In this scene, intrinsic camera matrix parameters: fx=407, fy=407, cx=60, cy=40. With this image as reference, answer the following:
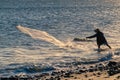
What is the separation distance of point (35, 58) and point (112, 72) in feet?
26.7

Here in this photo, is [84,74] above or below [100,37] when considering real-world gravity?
below

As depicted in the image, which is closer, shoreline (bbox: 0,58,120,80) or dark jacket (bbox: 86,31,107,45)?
shoreline (bbox: 0,58,120,80)

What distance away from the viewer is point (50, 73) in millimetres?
21125

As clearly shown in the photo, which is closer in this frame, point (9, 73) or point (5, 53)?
point (9, 73)

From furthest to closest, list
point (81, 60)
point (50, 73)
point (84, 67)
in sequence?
1. point (81, 60)
2. point (84, 67)
3. point (50, 73)

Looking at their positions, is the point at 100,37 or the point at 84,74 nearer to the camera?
the point at 84,74

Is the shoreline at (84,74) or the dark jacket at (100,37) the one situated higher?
the dark jacket at (100,37)

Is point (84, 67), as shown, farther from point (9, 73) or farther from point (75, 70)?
point (9, 73)

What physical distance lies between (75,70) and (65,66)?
2.02 m

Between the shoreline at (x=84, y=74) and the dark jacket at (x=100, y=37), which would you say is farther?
the dark jacket at (x=100, y=37)

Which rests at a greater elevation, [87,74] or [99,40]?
[99,40]

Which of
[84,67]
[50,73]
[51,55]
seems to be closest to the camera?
[50,73]

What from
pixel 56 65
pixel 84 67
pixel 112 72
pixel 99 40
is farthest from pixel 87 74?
pixel 99 40

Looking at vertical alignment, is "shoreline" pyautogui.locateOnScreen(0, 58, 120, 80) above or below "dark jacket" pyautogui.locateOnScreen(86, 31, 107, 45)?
below
